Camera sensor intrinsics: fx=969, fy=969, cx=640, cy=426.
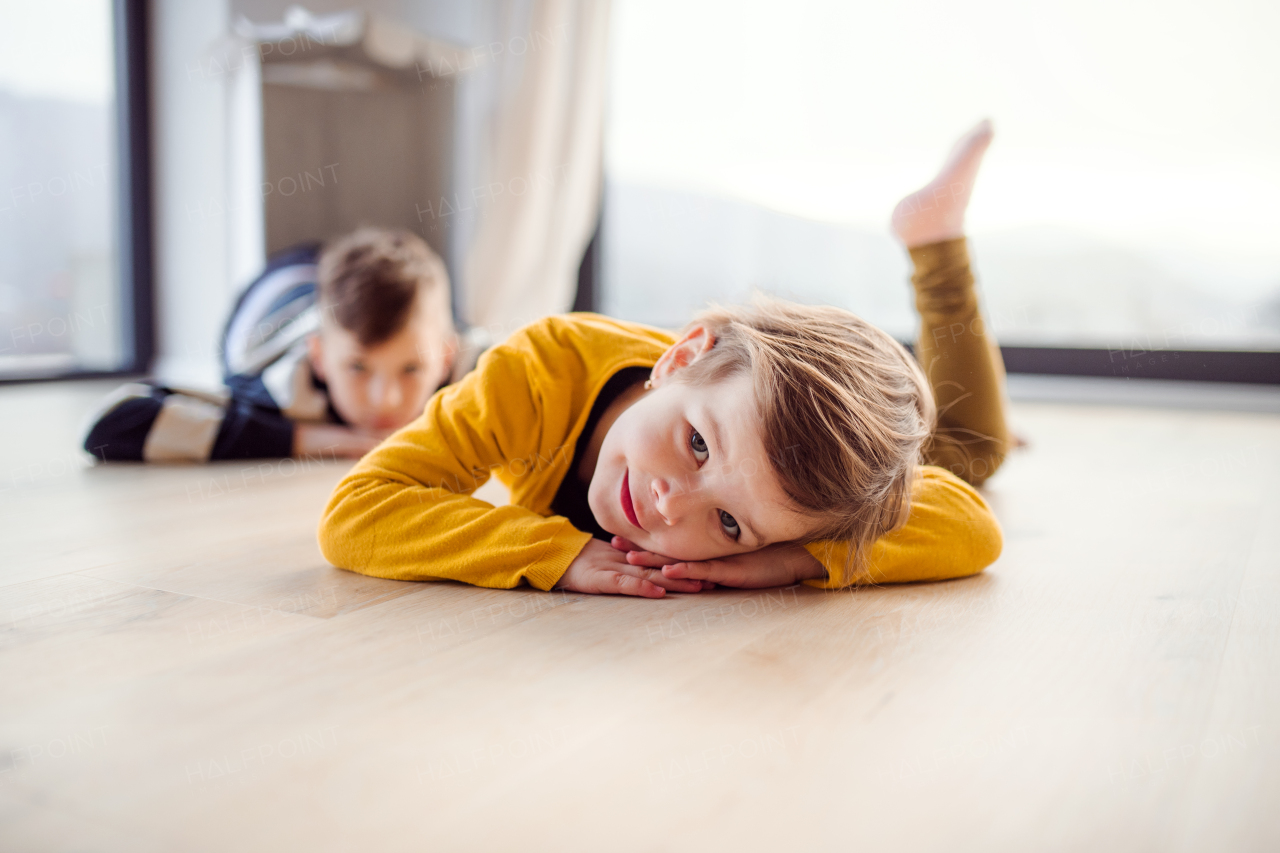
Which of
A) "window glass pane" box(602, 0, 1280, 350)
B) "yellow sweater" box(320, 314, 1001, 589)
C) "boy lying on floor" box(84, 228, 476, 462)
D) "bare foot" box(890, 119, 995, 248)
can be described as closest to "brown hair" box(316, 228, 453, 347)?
"boy lying on floor" box(84, 228, 476, 462)

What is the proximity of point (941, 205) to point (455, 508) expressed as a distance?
807mm

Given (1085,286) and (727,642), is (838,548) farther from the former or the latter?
(1085,286)

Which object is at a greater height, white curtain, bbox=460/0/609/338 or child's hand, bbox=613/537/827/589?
white curtain, bbox=460/0/609/338

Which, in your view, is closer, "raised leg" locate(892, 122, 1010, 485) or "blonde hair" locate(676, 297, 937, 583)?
"blonde hair" locate(676, 297, 937, 583)

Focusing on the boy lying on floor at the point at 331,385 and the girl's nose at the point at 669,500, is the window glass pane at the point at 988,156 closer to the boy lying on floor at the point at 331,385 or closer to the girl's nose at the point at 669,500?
the boy lying on floor at the point at 331,385

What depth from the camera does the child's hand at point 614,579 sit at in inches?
32.5

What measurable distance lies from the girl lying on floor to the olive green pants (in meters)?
0.36

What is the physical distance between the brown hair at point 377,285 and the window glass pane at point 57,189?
138 centimetres

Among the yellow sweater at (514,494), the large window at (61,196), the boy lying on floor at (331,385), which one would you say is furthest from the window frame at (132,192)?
the yellow sweater at (514,494)

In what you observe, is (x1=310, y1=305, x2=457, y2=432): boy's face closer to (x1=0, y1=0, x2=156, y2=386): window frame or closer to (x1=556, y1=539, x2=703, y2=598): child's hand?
(x1=556, y1=539, x2=703, y2=598): child's hand

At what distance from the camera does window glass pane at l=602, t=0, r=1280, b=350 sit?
7.68 feet

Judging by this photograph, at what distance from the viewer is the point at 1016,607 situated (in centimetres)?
83

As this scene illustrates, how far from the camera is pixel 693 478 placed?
79cm

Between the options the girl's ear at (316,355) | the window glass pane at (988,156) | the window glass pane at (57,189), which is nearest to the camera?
the girl's ear at (316,355)
